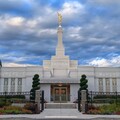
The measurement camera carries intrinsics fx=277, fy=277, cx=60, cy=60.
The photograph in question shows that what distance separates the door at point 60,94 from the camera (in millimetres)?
47997

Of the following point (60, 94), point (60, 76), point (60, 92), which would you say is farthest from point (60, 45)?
point (60, 94)

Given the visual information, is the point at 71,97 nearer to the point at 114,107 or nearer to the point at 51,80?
the point at 51,80

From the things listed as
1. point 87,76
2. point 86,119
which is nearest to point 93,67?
point 87,76

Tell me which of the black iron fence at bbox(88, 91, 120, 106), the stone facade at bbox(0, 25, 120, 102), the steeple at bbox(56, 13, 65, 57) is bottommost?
the black iron fence at bbox(88, 91, 120, 106)

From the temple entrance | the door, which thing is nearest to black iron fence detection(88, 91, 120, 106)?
the temple entrance

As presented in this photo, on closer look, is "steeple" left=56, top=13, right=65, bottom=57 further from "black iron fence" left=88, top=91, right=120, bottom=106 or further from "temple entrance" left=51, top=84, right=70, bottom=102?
"black iron fence" left=88, top=91, right=120, bottom=106

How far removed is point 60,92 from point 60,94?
1.52 ft

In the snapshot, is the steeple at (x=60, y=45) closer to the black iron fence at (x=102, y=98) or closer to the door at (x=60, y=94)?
the door at (x=60, y=94)

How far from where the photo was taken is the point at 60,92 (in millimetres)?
48938

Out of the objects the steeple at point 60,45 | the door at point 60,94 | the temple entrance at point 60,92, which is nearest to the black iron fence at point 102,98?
the temple entrance at point 60,92

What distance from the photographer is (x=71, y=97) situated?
155 ft

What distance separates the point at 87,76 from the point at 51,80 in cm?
724

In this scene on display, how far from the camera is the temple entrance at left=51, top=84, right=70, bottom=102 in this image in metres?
48.0

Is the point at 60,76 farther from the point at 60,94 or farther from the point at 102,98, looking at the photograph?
the point at 102,98
